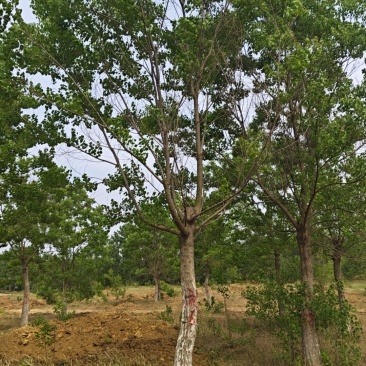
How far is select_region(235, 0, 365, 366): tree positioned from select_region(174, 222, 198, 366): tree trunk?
2799 millimetres

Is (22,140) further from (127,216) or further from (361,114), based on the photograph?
(361,114)

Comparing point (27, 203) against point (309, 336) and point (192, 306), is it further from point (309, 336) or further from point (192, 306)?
point (309, 336)

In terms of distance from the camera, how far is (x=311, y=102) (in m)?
9.35

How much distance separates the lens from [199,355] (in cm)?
997

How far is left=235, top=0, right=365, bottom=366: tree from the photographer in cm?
869

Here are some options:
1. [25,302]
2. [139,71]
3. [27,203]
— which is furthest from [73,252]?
[139,71]

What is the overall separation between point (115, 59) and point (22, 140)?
125 inches

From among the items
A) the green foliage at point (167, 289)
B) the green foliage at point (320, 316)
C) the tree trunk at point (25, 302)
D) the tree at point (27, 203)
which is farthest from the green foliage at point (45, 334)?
the green foliage at point (167, 289)

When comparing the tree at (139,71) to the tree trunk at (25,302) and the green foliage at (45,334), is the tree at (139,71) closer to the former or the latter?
the green foliage at (45,334)

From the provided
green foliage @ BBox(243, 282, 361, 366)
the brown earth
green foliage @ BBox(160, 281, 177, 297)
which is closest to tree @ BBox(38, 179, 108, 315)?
the brown earth

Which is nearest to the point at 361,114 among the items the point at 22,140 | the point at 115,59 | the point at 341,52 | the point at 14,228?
the point at 341,52

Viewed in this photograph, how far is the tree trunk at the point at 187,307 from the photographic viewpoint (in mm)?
6793

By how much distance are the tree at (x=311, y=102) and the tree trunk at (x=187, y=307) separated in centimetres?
280

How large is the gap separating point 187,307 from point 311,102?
18.9 ft
